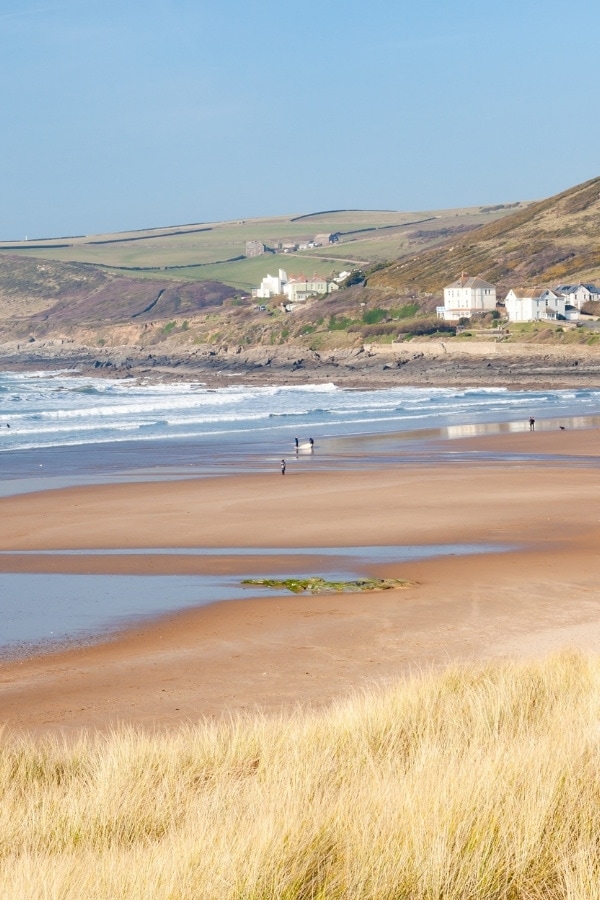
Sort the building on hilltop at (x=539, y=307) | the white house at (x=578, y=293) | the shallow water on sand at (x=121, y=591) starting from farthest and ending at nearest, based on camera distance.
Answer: the white house at (x=578, y=293) < the building on hilltop at (x=539, y=307) < the shallow water on sand at (x=121, y=591)

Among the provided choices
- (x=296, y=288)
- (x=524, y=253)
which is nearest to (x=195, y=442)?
(x=524, y=253)

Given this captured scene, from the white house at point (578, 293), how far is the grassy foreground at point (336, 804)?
89082mm

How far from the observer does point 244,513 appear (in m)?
21.6

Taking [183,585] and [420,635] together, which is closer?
[420,635]

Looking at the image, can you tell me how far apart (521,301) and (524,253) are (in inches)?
1248

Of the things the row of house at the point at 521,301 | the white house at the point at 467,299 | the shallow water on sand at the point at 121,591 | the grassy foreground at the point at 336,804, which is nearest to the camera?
the grassy foreground at the point at 336,804

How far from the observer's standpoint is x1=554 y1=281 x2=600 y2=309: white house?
305ft

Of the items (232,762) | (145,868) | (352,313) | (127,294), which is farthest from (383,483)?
(127,294)

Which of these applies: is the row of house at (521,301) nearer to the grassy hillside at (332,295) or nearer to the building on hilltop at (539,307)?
the building on hilltop at (539,307)

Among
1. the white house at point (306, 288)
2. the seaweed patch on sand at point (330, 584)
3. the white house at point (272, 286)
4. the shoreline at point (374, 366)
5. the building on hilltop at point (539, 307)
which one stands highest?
the white house at point (272, 286)

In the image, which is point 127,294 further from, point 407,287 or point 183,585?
point 183,585

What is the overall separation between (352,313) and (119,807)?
103 m

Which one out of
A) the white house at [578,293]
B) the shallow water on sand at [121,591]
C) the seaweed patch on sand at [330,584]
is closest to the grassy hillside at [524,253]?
the white house at [578,293]

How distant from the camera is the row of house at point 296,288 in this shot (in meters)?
137
